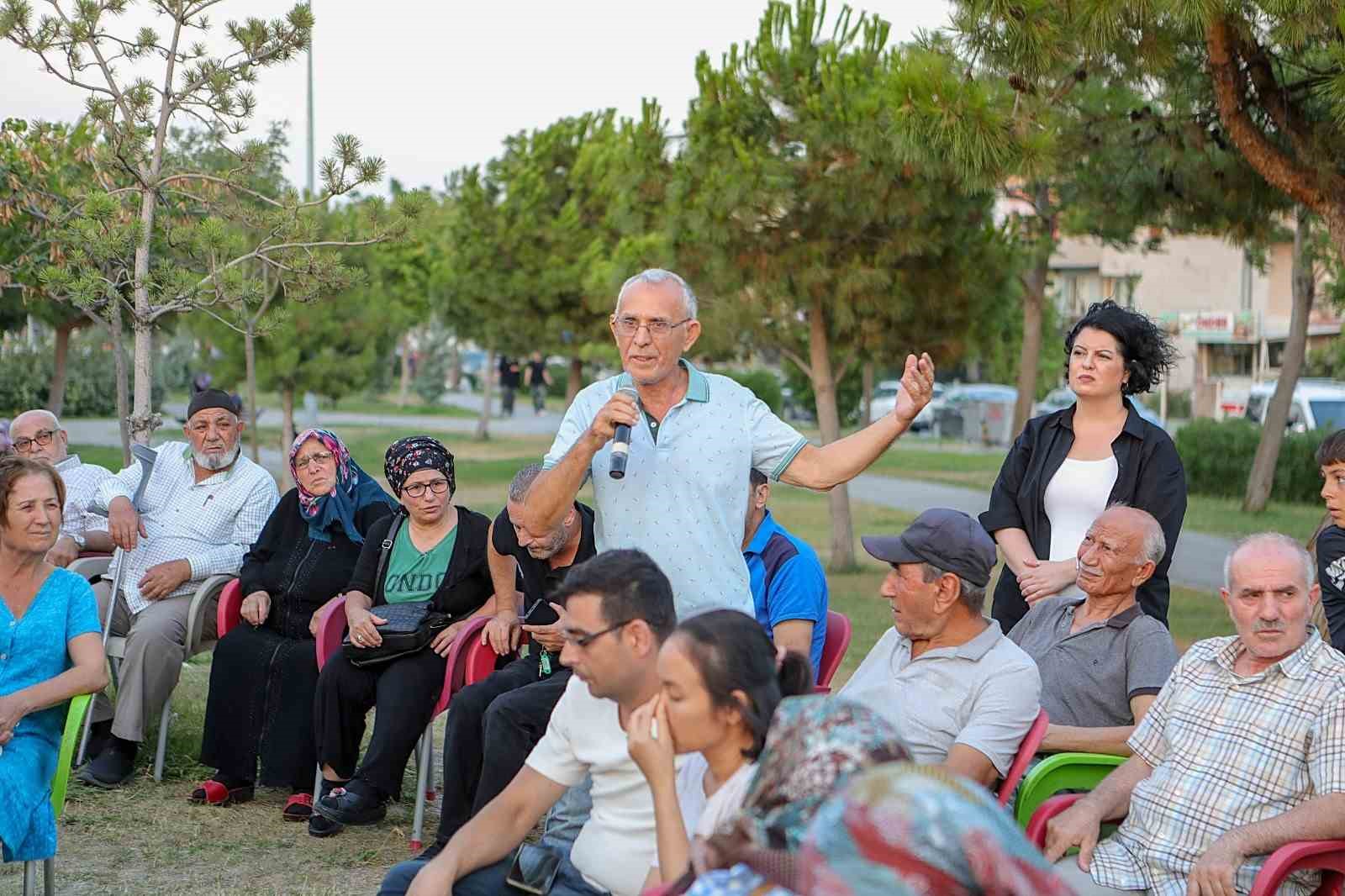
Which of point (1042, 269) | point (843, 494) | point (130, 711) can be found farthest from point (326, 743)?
point (1042, 269)

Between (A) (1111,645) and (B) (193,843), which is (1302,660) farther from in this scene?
(B) (193,843)

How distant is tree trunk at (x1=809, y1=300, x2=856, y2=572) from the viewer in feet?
44.3

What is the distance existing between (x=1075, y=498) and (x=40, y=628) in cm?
334

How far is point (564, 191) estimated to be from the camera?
26.2 m

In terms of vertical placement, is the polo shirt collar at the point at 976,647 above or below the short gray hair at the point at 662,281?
below

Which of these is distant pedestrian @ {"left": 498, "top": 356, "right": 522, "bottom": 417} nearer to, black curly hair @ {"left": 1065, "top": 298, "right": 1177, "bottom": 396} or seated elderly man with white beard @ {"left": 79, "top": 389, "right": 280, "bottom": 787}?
seated elderly man with white beard @ {"left": 79, "top": 389, "right": 280, "bottom": 787}

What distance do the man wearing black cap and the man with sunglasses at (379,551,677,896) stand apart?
2.62 feet

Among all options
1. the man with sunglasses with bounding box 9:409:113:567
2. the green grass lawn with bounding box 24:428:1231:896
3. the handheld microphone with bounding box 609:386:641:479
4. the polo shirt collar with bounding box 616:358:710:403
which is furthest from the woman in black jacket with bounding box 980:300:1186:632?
the man with sunglasses with bounding box 9:409:113:567

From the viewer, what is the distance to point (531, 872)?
3.58 metres

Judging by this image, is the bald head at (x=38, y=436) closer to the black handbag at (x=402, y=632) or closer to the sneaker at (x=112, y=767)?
the sneaker at (x=112, y=767)

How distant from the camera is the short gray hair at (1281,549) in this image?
3732mm

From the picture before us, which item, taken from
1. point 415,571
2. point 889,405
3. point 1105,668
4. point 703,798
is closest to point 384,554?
point 415,571

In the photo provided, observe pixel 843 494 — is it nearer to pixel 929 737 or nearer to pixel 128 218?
pixel 128 218

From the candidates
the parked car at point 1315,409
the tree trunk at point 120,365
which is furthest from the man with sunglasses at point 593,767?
the parked car at point 1315,409
